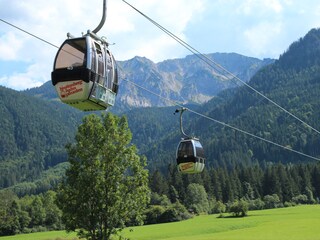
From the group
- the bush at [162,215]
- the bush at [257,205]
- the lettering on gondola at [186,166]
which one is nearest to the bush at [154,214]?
the bush at [162,215]

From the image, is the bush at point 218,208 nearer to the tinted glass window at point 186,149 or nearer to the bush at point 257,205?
the bush at point 257,205

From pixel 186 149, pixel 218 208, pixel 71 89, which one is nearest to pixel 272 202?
pixel 218 208

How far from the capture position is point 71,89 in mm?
14133

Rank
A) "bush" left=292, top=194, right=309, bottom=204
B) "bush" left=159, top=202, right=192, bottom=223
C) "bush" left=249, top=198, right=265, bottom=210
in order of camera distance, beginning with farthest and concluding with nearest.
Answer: "bush" left=292, top=194, right=309, bottom=204, "bush" left=249, top=198, right=265, bottom=210, "bush" left=159, top=202, right=192, bottom=223

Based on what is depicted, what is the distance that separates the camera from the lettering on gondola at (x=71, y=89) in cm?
1396

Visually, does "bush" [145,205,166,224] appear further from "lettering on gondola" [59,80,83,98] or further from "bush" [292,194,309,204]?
"lettering on gondola" [59,80,83,98]

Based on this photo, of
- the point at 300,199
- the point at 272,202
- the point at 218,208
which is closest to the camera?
the point at 218,208

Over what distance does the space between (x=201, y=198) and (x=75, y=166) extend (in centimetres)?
10748

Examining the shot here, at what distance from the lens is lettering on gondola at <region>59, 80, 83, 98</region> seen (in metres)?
14.0

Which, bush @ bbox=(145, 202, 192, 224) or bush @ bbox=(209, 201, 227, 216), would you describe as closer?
bush @ bbox=(145, 202, 192, 224)

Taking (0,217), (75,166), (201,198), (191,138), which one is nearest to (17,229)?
(0,217)

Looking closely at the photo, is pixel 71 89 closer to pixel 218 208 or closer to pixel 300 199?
pixel 218 208

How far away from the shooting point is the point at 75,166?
3678 cm

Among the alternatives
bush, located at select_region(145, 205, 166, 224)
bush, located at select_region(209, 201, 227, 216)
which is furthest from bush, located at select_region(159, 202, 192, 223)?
bush, located at select_region(209, 201, 227, 216)
